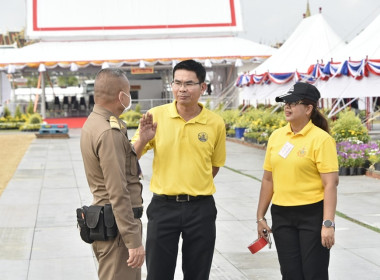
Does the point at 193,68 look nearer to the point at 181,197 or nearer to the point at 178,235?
the point at 181,197

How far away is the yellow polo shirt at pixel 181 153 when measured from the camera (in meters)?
4.89

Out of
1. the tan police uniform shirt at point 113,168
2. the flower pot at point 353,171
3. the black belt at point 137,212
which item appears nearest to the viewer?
the tan police uniform shirt at point 113,168

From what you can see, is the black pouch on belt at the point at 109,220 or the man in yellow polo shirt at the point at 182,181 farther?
the man in yellow polo shirt at the point at 182,181

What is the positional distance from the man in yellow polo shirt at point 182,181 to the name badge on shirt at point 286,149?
0.45 m

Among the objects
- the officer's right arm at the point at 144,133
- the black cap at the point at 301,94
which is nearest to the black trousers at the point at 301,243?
the black cap at the point at 301,94

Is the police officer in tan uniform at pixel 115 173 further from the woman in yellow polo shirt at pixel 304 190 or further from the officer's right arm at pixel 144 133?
the woman in yellow polo shirt at pixel 304 190

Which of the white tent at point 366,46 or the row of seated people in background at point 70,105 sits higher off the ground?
the white tent at point 366,46

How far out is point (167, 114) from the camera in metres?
4.98

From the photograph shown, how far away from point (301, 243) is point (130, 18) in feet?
135

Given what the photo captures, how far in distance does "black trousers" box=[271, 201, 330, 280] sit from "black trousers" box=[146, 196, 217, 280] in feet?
1.50

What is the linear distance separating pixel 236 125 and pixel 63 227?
1870 cm

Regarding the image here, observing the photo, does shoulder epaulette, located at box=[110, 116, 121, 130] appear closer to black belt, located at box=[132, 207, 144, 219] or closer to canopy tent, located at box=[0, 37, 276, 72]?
black belt, located at box=[132, 207, 144, 219]

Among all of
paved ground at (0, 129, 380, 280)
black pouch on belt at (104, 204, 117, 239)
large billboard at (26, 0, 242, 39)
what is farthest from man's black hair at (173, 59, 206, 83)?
large billboard at (26, 0, 242, 39)

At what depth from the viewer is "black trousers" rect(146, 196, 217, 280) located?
489 centimetres
